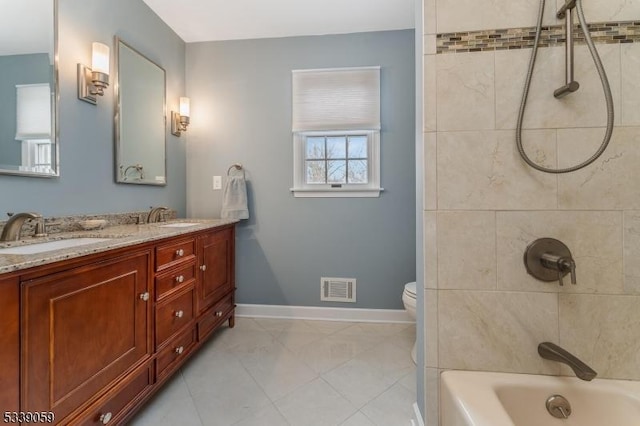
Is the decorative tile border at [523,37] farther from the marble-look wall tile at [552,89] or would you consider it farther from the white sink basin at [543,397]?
the white sink basin at [543,397]

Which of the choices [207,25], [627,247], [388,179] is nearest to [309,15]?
[207,25]

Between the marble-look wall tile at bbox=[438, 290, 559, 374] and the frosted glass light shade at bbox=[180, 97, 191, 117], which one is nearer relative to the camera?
the marble-look wall tile at bbox=[438, 290, 559, 374]

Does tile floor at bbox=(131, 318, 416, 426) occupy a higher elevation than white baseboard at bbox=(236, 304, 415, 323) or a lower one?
lower

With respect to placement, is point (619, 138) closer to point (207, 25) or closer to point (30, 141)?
point (30, 141)

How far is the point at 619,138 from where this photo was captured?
958 mm

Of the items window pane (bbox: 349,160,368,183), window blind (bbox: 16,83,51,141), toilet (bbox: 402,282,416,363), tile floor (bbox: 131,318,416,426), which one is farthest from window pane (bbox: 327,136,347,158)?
window blind (bbox: 16,83,51,141)

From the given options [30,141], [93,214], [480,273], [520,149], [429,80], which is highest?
[429,80]

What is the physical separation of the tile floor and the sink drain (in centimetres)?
61

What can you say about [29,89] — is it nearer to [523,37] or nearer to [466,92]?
[466,92]

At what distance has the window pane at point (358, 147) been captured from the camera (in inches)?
94.7

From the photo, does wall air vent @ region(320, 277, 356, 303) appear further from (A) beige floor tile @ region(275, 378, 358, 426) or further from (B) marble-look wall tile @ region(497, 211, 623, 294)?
(B) marble-look wall tile @ region(497, 211, 623, 294)

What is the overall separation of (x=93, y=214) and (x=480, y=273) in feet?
6.49

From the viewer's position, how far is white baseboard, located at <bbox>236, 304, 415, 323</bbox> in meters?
2.38

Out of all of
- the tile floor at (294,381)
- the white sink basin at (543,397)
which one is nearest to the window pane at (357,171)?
the tile floor at (294,381)
